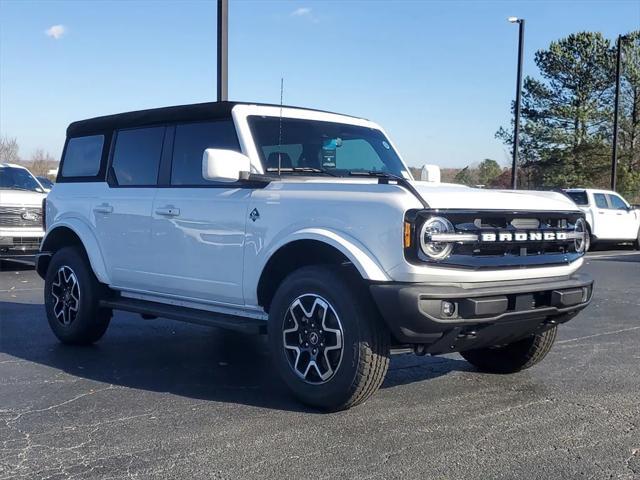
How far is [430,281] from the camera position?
4301 millimetres

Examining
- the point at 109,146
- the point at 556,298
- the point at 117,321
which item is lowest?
the point at 117,321

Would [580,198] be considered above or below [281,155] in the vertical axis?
below

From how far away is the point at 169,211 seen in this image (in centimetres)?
578

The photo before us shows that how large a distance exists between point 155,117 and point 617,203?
54.6 ft

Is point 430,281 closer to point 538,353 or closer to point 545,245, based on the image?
point 545,245

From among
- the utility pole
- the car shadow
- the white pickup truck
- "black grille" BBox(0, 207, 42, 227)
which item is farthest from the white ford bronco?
the white pickup truck

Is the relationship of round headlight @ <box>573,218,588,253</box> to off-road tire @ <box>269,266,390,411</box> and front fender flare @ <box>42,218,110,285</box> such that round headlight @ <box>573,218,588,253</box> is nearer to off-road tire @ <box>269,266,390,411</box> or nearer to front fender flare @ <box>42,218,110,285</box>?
off-road tire @ <box>269,266,390,411</box>

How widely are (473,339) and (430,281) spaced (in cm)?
57

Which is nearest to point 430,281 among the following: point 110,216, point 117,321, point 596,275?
point 110,216

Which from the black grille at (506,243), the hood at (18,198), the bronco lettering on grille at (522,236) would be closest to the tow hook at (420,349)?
the black grille at (506,243)

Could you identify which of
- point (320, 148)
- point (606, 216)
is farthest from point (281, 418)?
point (606, 216)

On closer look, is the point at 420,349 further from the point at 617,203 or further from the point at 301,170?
the point at 617,203

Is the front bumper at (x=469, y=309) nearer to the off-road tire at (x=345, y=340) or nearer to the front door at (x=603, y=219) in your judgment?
the off-road tire at (x=345, y=340)

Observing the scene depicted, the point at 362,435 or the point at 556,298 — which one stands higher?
the point at 556,298
